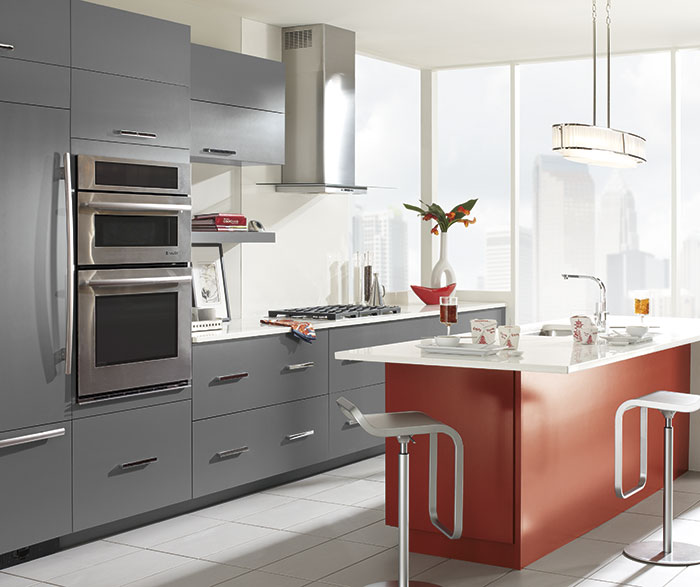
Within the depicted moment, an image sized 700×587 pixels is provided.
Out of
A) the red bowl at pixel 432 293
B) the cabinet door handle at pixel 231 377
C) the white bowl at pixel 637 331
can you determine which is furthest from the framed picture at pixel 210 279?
the white bowl at pixel 637 331

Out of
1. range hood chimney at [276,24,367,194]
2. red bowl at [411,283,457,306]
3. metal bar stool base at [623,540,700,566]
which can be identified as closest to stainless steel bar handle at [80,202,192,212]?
range hood chimney at [276,24,367,194]

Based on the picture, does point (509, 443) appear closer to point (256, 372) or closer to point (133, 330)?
point (256, 372)

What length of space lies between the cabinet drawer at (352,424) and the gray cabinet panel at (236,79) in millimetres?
1656

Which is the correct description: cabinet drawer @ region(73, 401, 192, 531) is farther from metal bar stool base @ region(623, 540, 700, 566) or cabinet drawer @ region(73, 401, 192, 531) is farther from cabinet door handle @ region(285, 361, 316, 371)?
metal bar stool base @ region(623, 540, 700, 566)

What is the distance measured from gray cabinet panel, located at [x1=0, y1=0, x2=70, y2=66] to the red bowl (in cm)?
333

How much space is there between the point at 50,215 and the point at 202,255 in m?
1.54

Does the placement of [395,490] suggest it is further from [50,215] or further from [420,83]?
[420,83]

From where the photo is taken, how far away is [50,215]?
12.3ft

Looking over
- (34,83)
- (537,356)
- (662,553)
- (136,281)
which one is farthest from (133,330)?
(662,553)

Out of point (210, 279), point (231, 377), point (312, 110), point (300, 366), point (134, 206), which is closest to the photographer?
point (134, 206)

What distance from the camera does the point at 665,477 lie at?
386 cm

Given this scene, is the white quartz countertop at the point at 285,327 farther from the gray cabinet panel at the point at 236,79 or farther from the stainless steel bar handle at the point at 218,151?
the gray cabinet panel at the point at 236,79

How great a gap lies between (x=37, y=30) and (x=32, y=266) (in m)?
0.90

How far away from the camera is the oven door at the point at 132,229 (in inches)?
152
